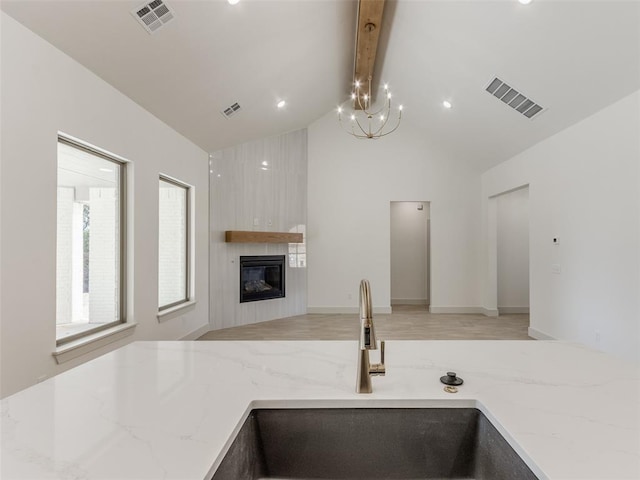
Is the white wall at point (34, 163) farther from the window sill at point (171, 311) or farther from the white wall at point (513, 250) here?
the white wall at point (513, 250)

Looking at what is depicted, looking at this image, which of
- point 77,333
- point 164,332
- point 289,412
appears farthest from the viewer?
point 164,332

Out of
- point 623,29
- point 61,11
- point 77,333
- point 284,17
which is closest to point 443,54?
point 623,29

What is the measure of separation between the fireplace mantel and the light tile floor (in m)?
1.38

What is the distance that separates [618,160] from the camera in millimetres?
3334

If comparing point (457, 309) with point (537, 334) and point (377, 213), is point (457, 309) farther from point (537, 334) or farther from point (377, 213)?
point (377, 213)

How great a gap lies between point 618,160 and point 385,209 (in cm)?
367

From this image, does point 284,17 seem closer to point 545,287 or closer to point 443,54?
point 443,54

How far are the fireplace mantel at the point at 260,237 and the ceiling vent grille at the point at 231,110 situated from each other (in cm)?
175

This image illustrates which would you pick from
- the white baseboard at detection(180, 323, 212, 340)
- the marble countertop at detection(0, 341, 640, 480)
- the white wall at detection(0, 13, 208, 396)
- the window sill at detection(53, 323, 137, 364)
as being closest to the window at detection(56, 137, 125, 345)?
the window sill at detection(53, 323, 137, 364)

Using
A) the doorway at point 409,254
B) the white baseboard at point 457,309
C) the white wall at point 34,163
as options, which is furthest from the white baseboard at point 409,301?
the white wall at point 34,163

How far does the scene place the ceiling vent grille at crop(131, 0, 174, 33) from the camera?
248cm

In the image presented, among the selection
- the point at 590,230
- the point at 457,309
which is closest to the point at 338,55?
the point at 590,230

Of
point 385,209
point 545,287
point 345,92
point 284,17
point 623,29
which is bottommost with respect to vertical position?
point 545,287

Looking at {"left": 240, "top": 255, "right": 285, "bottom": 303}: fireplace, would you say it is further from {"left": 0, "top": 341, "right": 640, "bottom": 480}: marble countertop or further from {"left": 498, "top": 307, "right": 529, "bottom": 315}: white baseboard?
{"left": 0, "top": 341, "right": 640, "bottom": 480}: marble countertop
